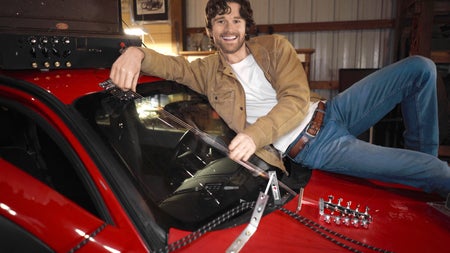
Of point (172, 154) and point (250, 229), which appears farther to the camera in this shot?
point (172, 154)

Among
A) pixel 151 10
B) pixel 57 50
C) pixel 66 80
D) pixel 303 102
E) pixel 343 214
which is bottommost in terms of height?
pixel 343 214

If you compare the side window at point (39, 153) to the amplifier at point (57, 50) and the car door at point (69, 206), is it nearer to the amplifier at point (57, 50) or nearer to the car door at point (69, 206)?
the car door at point (69, 206)

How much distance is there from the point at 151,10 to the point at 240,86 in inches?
207

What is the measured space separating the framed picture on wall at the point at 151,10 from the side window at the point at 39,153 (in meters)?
5.30

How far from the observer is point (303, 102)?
1.69 m

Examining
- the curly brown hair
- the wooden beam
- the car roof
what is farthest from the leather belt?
the wooden beam

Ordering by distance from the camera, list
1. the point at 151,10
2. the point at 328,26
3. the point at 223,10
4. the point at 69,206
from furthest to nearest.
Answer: the point at 151,10
the point at 328,26
the point at 223,10
the point at 69,206

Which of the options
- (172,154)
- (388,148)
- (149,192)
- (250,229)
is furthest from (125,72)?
(388,148)

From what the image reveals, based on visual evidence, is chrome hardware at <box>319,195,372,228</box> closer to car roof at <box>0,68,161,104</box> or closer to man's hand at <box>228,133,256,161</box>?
man's hand at <box>228,133,256,161</box>

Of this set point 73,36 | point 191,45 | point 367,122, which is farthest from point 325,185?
point 191,45

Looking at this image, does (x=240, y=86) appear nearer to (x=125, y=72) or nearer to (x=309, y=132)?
(x=309, y=132)

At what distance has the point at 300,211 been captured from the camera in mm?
1335

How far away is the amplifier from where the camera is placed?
1.31m

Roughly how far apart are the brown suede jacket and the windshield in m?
0.10
